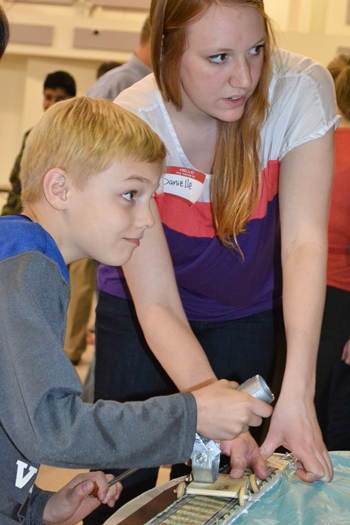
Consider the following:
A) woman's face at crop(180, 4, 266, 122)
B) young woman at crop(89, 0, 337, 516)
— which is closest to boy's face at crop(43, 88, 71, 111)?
young woman at crop(89, 0, 337, 516)

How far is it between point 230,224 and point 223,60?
315 millimetres

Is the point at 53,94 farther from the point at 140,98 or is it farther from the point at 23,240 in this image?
the point at 23,240

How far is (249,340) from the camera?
140 centimetres

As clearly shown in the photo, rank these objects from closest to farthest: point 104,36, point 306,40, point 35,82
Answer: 1. point 306,40
2. point 104,36
3. point 35,82

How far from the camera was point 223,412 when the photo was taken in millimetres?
906

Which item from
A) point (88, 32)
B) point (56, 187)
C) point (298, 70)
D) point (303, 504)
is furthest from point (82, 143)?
point (88, 32)

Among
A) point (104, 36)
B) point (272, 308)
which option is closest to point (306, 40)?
point (104, 36)

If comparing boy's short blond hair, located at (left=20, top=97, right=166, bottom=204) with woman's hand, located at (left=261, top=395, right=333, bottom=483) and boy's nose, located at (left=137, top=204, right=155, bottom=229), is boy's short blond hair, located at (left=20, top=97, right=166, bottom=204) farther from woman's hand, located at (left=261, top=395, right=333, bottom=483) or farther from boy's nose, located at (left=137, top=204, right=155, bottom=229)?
woman's hand, located at (left=261, top=395, right=333, bottom=483)

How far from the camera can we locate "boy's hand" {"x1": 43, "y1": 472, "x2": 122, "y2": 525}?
3.41ft

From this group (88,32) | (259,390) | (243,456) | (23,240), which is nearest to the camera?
(23,240)

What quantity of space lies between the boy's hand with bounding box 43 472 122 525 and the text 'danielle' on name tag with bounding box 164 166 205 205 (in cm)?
57

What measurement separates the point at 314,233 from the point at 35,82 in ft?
20.8

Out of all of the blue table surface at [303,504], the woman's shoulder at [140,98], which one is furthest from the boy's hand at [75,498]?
the woman's shoulder at [140,98]

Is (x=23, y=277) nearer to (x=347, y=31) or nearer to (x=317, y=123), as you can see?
(x=317, y=123)
